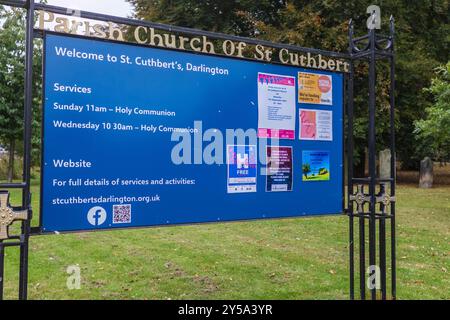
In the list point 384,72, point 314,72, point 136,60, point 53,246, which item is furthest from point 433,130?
point 136,60

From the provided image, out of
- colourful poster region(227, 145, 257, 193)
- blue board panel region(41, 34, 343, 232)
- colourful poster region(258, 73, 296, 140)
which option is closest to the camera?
blue board panel region(41, 34, 343, 232)

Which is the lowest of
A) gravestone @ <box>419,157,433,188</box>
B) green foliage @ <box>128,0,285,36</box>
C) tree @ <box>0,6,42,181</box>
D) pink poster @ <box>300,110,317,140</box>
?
gravestone @ <box>419,157,433,188</box>

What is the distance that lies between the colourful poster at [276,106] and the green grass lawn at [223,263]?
199 centimetres

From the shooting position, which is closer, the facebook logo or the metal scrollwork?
the metal scrollwork

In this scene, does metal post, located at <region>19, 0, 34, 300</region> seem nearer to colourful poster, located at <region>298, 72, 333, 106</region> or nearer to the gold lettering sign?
the gold lettering sign

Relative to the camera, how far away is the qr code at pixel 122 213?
146 inches

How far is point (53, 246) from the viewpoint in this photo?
25.6ft

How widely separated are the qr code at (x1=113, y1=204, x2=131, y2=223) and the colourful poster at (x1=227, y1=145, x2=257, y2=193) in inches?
37.9

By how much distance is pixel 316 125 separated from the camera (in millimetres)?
4797

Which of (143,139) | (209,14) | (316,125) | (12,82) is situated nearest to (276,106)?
(316,125)

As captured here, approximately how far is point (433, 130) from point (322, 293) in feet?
27.4

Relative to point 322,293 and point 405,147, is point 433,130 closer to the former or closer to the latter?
point 322,293

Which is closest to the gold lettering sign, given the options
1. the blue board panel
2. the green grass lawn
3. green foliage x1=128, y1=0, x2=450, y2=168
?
the blue board panel

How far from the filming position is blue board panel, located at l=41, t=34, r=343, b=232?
347 centimetres
